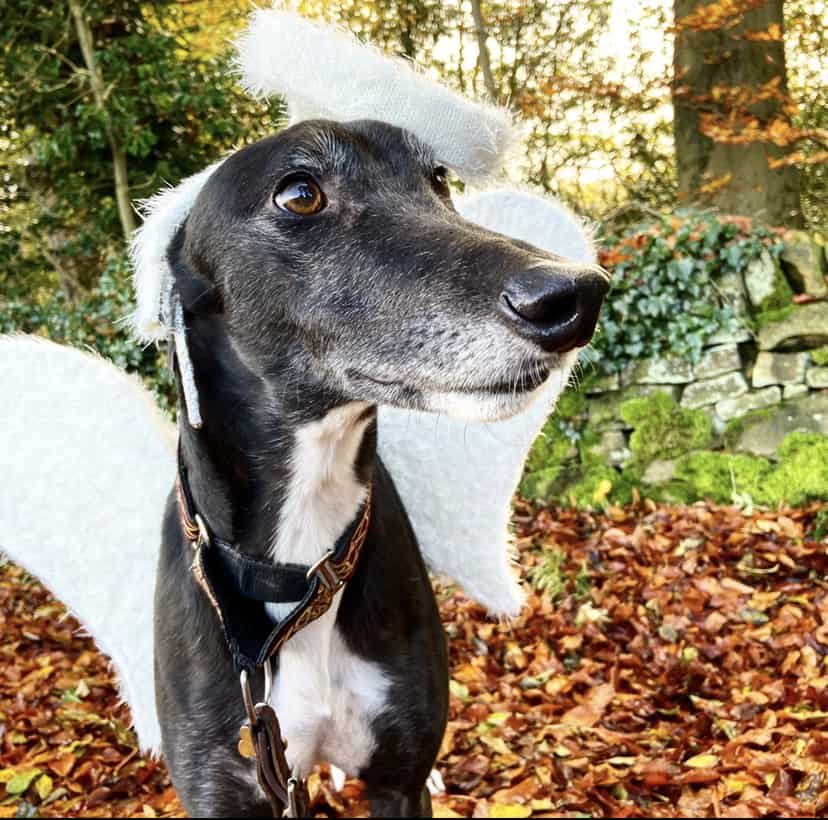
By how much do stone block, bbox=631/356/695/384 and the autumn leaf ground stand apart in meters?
0.98

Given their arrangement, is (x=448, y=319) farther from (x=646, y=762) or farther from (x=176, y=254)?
(x=646, y=762)

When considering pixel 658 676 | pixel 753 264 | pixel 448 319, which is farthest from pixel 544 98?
pixel 448 319

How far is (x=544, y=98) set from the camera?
24.8ft

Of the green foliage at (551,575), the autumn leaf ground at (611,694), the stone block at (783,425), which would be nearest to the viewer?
the autumn leaf ground at (611,694)

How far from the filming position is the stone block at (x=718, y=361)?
551cm

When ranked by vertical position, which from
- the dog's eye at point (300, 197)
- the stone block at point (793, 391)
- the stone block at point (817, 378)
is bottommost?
the stone block at point (793, 391)

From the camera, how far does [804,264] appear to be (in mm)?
5414

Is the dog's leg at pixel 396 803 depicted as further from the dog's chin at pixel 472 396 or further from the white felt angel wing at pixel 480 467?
the dog's chin at pixel 472 396

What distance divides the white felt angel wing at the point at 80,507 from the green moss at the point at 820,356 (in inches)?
172

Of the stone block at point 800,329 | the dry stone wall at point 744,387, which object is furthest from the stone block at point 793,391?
the stone block at point 800,329

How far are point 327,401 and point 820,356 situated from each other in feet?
14.4

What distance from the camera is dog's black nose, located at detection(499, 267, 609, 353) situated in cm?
137

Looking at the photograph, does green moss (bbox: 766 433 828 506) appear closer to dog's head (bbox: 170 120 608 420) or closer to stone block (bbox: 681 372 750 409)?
stone block (bbox: 681 372 750 409)

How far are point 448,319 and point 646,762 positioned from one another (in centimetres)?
226
